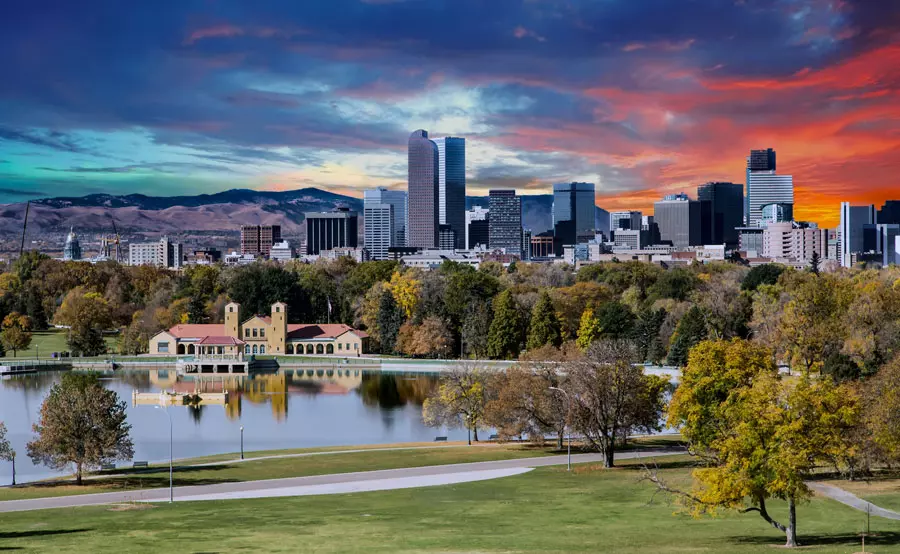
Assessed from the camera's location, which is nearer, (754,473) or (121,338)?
(754,473)

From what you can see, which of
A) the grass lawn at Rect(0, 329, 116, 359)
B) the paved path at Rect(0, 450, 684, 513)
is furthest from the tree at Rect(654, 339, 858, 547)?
the grass lawn at Rect(0, 329, 116, 359)

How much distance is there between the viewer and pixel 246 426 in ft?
243

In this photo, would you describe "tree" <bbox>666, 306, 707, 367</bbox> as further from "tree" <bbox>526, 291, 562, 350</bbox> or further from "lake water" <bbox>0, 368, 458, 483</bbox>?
"lake water" <bbox>0, 368, 458, 483</bbox>

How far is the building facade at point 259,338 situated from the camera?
128 metres

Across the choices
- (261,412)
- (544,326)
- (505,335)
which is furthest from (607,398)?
(505,335)

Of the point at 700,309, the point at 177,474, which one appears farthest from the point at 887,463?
the point at 700,309

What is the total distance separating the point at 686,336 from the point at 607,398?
4968 cm

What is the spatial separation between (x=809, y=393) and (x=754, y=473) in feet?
9.14

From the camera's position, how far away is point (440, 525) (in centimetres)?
3528

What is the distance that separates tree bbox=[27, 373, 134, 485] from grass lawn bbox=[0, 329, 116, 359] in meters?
82.7

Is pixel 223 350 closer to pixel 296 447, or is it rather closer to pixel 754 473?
pixel 296 447

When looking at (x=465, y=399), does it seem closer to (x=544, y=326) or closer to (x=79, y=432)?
(x=79, y=432)

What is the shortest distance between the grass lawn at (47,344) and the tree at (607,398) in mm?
88919

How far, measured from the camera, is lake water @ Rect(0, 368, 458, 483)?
65062 mm
